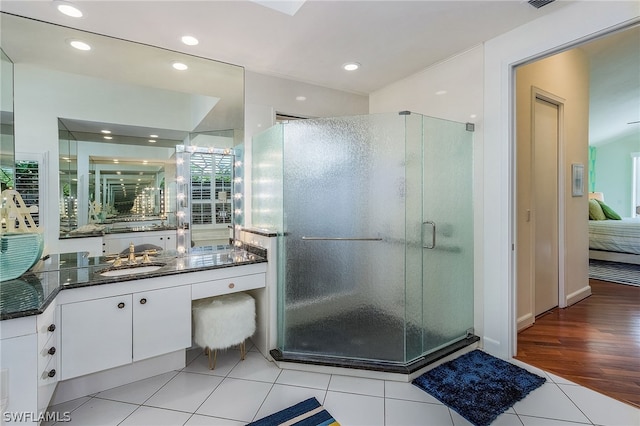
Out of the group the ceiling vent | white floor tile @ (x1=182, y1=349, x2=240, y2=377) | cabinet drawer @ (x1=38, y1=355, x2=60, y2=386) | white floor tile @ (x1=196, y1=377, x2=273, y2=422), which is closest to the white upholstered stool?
white floor tile @ (x1=182, y1=349, x2=240, y2=377)

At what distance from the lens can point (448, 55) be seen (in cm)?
267

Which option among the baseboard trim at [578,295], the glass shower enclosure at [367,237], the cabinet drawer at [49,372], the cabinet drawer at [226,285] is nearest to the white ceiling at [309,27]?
the glass shower enclosure at [367,237]

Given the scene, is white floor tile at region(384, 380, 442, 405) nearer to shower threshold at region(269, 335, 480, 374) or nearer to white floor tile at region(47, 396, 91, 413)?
shower threshold at region(269, 335, 480, 374)

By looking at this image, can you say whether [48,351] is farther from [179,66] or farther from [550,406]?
[550,406]

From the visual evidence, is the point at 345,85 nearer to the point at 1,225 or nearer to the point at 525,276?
the point at 525,276

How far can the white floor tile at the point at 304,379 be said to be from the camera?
2.10 metres

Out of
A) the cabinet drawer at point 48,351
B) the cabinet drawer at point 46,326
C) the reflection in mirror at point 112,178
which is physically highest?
the reflection in mirror at point 112,178

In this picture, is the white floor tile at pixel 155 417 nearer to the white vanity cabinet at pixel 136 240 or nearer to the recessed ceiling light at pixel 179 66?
the white vanity cabinet at pixel 136 240

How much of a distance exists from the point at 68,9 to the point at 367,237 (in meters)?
2.59

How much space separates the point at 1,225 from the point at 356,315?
8.01 feet

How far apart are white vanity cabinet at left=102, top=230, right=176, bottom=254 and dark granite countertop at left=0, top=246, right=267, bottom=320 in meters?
0.07

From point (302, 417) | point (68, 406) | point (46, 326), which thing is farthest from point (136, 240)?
point (302, 417)

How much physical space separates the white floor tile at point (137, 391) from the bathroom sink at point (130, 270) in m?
0.77

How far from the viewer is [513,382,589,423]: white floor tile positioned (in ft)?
5.77
